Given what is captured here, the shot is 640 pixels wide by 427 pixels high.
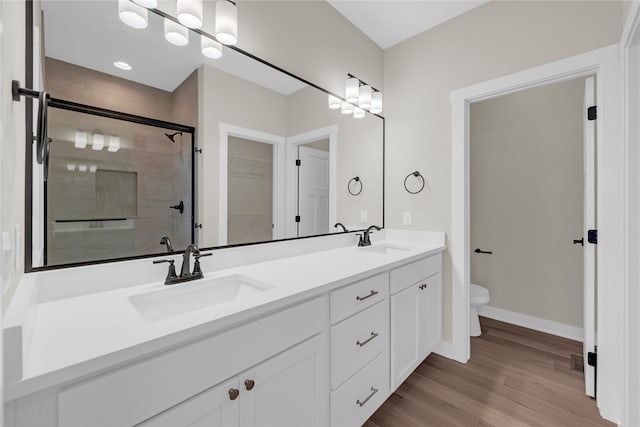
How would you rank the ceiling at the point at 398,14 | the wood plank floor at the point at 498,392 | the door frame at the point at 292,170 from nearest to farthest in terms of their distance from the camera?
the wood plank floor at the point at 498,392 < the door frame at the point at 292,170 < the ceiling at the point at 398,14

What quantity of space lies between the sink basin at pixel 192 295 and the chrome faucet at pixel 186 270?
1.5 inches

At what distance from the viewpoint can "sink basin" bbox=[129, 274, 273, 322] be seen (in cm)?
105

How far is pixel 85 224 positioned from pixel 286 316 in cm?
80

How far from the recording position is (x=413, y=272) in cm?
181

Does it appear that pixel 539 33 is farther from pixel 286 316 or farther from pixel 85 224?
pixel 85 224

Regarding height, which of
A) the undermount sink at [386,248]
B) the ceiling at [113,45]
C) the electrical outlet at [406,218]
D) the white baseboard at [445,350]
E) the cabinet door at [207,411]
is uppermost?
the ceiling at [113,45]

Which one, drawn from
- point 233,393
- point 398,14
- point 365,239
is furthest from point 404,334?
point 398,14

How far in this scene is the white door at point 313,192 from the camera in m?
1.94

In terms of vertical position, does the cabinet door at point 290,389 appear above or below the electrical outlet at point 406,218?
below

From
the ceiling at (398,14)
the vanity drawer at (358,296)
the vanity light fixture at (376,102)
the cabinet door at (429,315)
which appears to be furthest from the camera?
the vanity light fixture at (376,102)

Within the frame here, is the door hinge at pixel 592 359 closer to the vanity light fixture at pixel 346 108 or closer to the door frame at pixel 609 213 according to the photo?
the door frame at pixel 609 213

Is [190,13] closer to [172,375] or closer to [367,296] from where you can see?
[172,375]

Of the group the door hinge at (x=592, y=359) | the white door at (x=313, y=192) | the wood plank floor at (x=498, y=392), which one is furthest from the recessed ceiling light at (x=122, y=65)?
the door hinge at (x=592, y=359)

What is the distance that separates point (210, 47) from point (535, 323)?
332 cm
